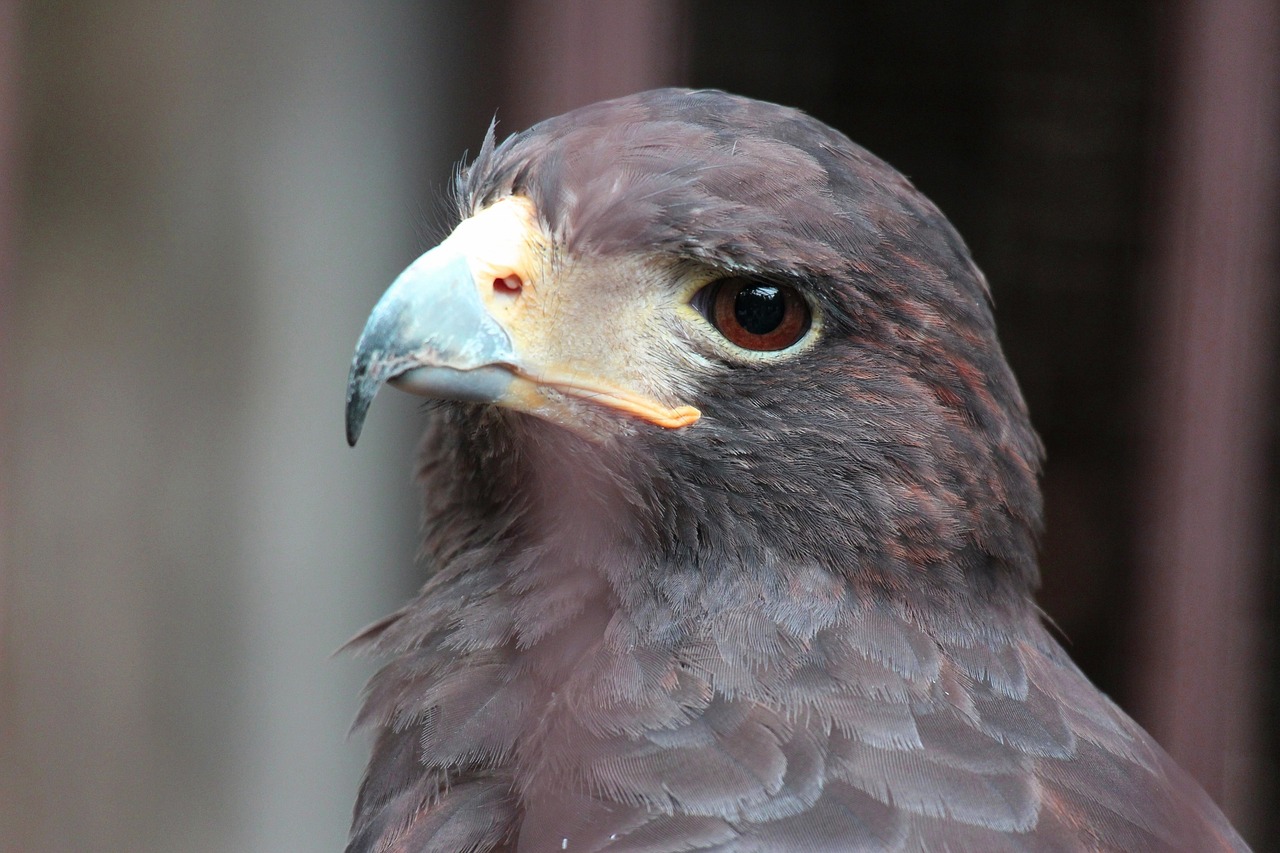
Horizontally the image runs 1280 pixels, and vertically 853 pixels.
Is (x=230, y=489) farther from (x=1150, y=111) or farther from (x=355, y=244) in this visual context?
(x=1150, y=111)

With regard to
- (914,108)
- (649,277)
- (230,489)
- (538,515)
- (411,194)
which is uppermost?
(914,108)

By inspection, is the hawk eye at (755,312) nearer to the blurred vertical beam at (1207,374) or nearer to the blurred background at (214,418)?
the blurred vertical beam at (1207,374)

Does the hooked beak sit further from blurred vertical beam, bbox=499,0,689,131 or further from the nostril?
blurred vertical beam, bbox=499,0,689,131

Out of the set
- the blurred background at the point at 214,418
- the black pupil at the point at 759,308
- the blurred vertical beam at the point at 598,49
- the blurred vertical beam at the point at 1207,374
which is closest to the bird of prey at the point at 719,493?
the black pupil at the point at 759,308

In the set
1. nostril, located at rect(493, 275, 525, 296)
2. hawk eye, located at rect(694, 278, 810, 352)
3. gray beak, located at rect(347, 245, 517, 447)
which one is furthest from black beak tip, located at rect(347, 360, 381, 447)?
hawk eye, located at rect(694, 278, 810, 352)

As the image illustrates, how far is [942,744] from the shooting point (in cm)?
139

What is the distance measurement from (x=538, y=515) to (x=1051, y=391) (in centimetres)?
346

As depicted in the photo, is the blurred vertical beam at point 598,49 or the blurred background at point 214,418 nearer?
the blurred vertical beam at point 598,49

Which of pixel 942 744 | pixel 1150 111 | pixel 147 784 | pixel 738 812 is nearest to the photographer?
pixel 738 812

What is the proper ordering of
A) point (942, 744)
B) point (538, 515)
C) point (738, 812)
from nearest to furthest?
point (738, 812) < point (942, 744) < point (538, 515)

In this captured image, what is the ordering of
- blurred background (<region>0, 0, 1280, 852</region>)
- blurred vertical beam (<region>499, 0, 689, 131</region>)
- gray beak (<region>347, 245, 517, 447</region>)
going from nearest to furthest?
gray beak (<region>347, 245, 517, 447</region>) → blurred vertical beam (<region>499, 0, 689, 131</region>) → blurred background (<region>0, 0, 1280, 852</region>)

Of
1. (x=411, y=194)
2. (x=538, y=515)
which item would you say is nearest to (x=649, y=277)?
(x=538, y=515)

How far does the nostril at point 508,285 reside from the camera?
1.50 m

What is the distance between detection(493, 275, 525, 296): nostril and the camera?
1.50 m
